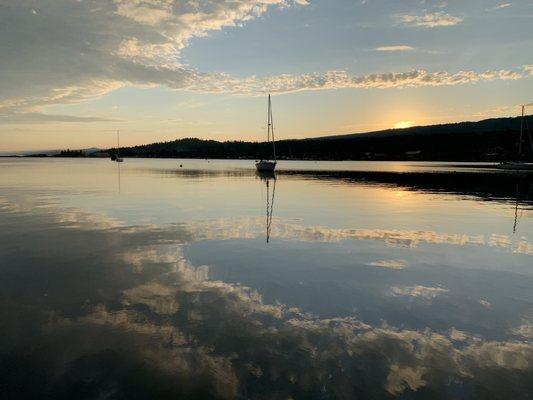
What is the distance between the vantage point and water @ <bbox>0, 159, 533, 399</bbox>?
25.8 ft

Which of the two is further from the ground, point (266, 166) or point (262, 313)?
point (266, 166)

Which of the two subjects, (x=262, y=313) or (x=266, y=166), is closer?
(x=262, y=313)

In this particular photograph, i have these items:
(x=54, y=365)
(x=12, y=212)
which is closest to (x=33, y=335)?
(x=54, y=365)

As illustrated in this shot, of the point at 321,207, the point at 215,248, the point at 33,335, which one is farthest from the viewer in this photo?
the point at 321,207

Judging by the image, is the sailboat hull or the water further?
the sailboat hull

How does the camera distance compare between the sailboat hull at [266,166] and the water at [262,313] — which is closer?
the water at [262,313]

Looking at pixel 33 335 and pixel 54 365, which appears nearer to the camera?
pixel 54 365

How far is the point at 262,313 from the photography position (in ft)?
37.1

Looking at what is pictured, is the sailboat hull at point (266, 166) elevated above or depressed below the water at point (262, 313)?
above

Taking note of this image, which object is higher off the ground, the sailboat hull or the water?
the sailboat hull

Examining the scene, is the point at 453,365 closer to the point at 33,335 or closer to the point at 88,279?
the point at 33,335

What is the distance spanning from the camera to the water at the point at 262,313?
7852 millimetres

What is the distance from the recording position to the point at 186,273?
15.3 metres

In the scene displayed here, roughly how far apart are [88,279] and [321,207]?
25257 mm
